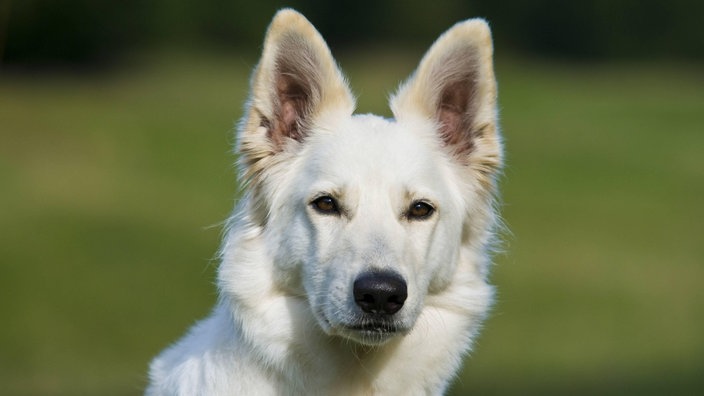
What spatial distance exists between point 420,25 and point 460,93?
32818 millimetres

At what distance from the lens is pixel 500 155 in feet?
18.6

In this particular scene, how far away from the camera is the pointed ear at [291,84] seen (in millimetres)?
5332

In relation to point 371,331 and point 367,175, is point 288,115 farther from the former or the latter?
point 371,331

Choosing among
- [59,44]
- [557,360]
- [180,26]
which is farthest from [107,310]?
[180,26]

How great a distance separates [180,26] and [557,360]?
77.9 ft

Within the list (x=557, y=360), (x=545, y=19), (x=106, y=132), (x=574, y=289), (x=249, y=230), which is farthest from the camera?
(x=545, y=19)

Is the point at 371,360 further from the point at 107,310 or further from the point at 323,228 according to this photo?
the point at 107,310

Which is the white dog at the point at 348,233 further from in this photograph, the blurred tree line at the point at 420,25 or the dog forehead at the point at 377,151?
the blurred tree line at the point at 420,25

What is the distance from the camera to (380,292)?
4852 millimetres

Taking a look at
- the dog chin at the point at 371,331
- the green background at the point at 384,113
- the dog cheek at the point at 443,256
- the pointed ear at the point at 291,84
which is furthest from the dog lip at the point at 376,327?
the green background at the point at 384,113

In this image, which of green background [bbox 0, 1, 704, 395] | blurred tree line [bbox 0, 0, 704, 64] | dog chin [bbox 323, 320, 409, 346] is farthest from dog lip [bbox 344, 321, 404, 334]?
blurred tree line [bbox 0, 0, 704, 64]

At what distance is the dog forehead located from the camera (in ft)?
17.1

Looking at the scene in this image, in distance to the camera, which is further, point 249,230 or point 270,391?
point 249,230

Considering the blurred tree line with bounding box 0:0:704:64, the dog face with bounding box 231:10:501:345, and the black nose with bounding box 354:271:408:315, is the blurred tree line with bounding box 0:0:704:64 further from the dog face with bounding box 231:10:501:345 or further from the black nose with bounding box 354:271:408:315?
the black nose with bounding box 354:271:408:315
